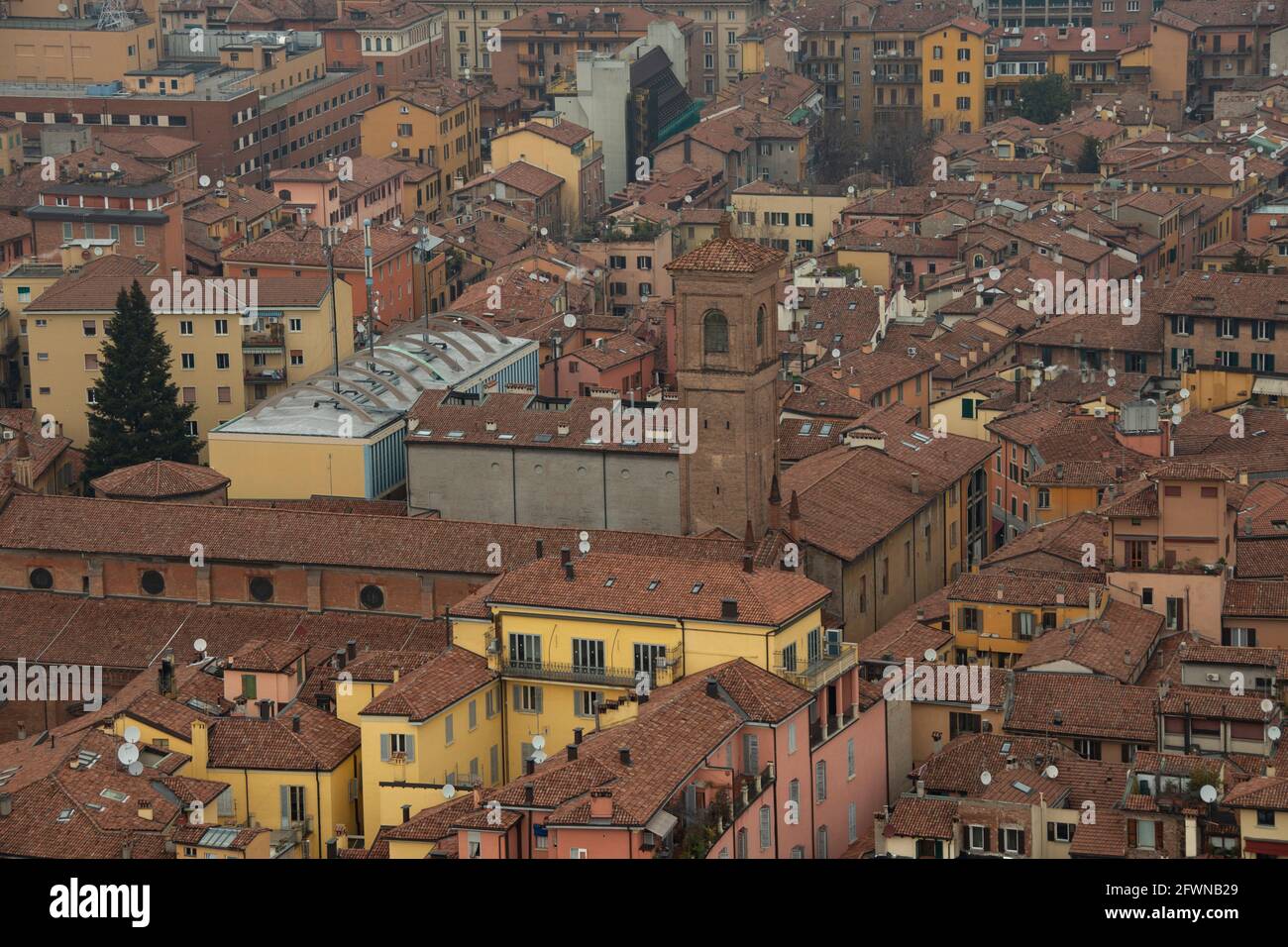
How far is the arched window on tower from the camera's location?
46.4 metres

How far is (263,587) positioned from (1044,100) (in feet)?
232

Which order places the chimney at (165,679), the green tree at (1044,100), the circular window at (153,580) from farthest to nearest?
the green tree at (1044,100), the circular window at (153,580), the chimney at (165,679)

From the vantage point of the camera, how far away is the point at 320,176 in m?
91.2

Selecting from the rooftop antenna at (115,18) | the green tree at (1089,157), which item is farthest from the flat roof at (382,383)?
the rooftop antenna at (115,18)

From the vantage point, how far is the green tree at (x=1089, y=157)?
326ft

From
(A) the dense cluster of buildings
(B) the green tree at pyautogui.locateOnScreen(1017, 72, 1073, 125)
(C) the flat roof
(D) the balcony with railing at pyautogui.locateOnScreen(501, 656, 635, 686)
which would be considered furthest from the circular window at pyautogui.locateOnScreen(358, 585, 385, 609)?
(B) the green tree at pyautogui.locateOnScreen(1017, 72, 1073, 125)

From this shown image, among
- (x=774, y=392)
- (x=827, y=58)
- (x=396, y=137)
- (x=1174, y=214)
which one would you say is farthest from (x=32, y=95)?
(x=774, y=392)

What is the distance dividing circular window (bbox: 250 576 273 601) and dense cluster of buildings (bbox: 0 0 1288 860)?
0.19ft

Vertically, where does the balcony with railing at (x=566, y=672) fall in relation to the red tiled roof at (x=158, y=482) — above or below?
below

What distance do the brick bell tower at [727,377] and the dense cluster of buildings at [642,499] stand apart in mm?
84

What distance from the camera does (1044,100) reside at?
110250 millimetres

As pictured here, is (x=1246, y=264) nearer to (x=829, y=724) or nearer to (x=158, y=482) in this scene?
(x=158, y=482)

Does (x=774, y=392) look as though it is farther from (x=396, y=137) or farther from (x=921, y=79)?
(x=921, y=79)

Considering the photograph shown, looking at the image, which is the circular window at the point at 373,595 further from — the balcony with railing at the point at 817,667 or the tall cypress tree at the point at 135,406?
the tall cypress tree at the point at 135,406
